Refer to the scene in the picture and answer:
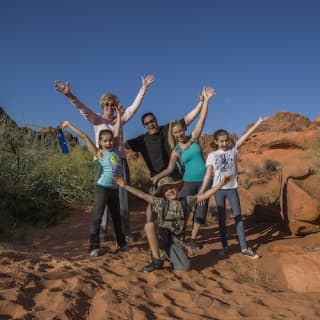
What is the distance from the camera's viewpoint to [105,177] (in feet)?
14.8

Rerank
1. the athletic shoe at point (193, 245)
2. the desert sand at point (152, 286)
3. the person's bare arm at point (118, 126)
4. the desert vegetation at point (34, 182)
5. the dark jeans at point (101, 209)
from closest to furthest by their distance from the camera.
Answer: the desert sand at point (152, 286), the dark jeans at point (101, 209), the person's bare arm at point (118, 126), the athletic shoe at point (193, 245), the desert vegetation at point (34, 182)

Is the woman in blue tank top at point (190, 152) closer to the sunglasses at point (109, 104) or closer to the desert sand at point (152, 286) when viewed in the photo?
the sunglasses at point (109, 104)

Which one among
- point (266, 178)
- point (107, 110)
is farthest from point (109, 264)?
point (266, 178)

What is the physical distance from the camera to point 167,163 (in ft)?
16.5

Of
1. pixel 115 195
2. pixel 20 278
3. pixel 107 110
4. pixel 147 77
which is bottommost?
pixel 20 278

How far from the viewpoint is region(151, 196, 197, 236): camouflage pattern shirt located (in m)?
4.16

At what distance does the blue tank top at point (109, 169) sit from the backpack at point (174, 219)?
77 cm

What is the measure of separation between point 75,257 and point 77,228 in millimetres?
2943

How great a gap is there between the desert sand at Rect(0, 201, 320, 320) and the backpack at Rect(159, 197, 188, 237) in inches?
17.7

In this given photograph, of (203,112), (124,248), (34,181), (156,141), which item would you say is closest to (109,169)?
(156,141)

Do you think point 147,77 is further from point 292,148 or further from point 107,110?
point 292,148

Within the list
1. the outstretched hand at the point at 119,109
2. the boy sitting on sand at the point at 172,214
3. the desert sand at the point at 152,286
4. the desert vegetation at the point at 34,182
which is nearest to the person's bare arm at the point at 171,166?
the boy sitting on sand at the point at 172,214

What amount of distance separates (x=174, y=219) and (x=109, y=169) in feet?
3.28

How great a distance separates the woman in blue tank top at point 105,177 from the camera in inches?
177
